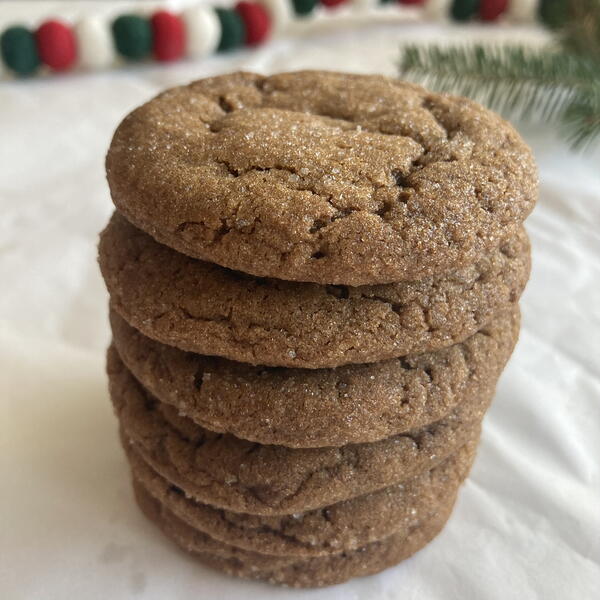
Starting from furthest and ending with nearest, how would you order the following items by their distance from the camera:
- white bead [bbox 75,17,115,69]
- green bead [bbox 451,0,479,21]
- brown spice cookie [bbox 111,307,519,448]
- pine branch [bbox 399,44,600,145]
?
green bead [bbox 451,0,479,21], white bead [bbox 75,17,115,69], pine branch [bbox 399,44,600,145], brown spice cookie [bbox 111,307,519,448]

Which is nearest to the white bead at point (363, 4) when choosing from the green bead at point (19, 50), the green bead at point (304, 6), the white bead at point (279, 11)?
the green bead at point (304, 6)

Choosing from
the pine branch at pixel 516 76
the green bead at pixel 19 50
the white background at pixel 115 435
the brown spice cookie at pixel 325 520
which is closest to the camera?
the brown spice cookie at pixel 325 520

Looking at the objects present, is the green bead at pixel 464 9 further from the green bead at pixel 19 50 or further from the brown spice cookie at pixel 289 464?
the brown spice cookie at pixel 289 464

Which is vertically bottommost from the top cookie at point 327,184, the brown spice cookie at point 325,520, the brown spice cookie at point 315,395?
the brown spice cookie at point 325,520

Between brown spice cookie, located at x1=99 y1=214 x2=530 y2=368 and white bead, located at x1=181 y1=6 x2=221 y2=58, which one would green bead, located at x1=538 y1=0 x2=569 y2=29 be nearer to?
white bead, located at x1=181 y1=6 x2=221 y2=58

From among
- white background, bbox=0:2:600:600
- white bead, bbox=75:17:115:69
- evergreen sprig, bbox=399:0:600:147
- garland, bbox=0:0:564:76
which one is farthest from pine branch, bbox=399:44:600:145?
white bead, bbox=75:17:115:69

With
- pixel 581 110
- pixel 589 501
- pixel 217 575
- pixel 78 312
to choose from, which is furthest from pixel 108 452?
pixel 581 110
